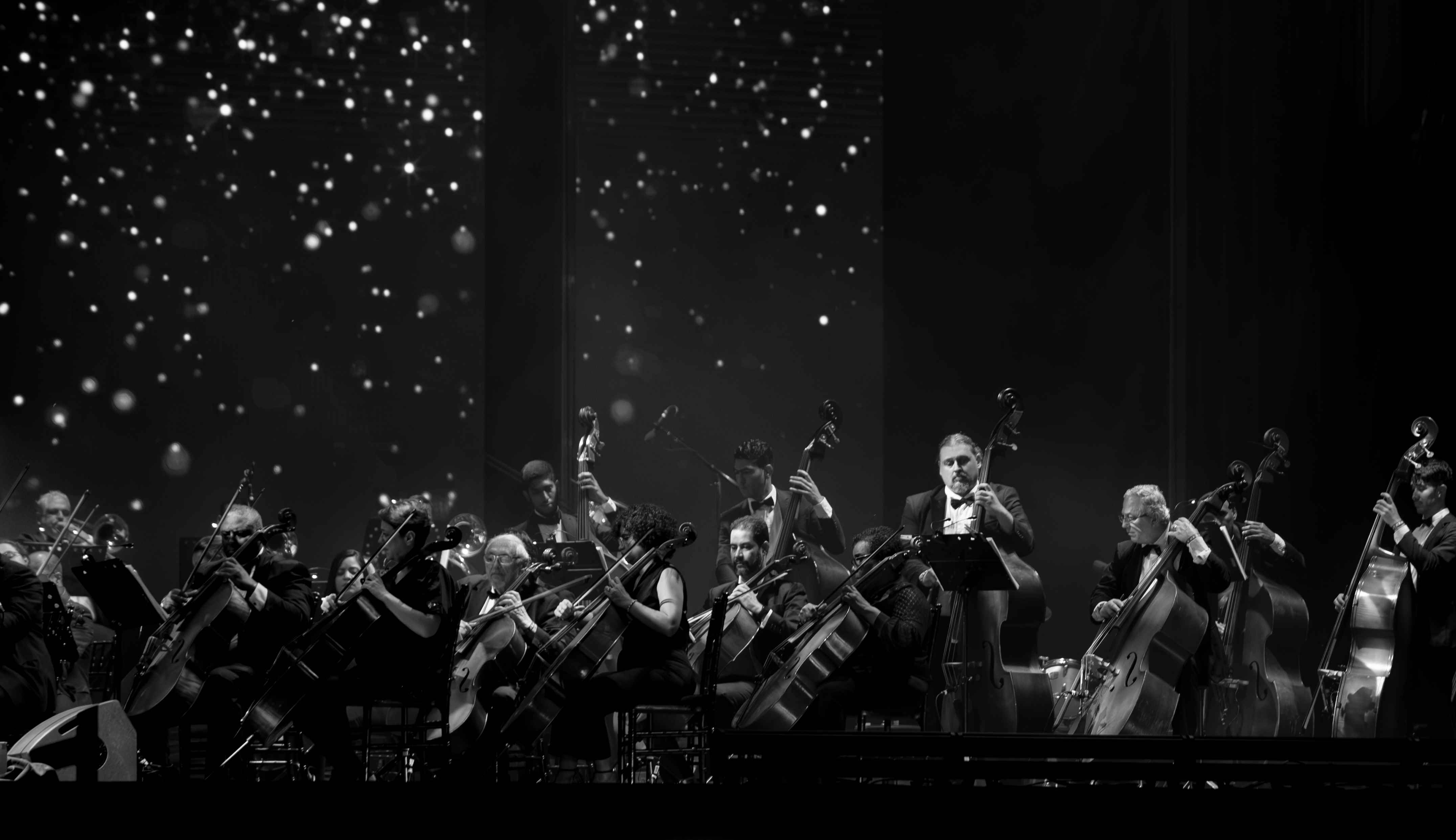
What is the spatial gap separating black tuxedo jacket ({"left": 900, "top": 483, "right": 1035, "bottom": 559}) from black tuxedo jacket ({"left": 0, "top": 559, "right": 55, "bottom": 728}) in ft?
10.8

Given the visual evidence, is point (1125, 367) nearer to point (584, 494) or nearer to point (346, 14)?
point (584, 494)

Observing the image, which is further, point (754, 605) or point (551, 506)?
point (551, 506)

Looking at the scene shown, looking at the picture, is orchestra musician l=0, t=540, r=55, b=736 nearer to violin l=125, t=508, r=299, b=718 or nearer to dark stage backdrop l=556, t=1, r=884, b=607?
violin l=125, t=508, r=299, b=718

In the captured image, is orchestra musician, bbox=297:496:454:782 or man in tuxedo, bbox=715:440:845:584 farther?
man in tuxedo, bbox=715:440:845:584

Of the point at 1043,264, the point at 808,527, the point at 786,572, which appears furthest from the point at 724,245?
the point at 786,572

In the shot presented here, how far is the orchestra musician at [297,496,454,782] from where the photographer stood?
14.5 ft

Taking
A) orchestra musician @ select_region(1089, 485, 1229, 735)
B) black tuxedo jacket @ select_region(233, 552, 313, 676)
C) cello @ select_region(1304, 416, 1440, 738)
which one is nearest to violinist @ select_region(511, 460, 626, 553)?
black tuxedo jacket @ select_region(233, 552, 313, 676)

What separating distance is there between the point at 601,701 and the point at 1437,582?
10.1 ft

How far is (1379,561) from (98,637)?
5343 mm

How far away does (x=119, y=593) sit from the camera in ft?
14.7

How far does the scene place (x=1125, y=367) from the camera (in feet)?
24.7

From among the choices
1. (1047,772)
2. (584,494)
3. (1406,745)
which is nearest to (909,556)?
(1047,772)

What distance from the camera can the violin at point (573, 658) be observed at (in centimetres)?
455

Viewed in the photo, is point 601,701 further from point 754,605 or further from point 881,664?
point 881,664
